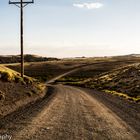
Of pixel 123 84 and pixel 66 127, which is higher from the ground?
pixel 66 127

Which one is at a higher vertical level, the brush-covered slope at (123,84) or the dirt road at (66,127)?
the dirt road at (66,127)

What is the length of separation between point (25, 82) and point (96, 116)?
22458 mm

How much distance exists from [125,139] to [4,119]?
659 cm

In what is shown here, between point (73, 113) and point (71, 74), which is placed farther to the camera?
point (71, 74)

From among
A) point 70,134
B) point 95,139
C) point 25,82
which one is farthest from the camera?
point 25,82

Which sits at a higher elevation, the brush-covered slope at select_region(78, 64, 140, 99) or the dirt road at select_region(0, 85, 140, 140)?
the dirt road at select_region(0, 85, 140, 140)

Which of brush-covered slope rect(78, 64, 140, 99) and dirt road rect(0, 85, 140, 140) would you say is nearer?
dirt road rect(0, 85, 140, 140)

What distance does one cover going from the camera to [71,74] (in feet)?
393

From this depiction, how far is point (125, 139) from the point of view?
13.6 meters

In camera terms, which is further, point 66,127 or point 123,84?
point 123,84

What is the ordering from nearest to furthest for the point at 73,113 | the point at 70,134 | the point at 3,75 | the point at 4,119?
the point at 70,134
the point at 4,119
the point at 73,113
the point at 3,75

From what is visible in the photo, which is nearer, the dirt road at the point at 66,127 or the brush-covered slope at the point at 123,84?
the dirt road at the point at 66,127

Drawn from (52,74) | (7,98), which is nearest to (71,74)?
(52,74)

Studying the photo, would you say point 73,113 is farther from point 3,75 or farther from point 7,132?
point 3,75
